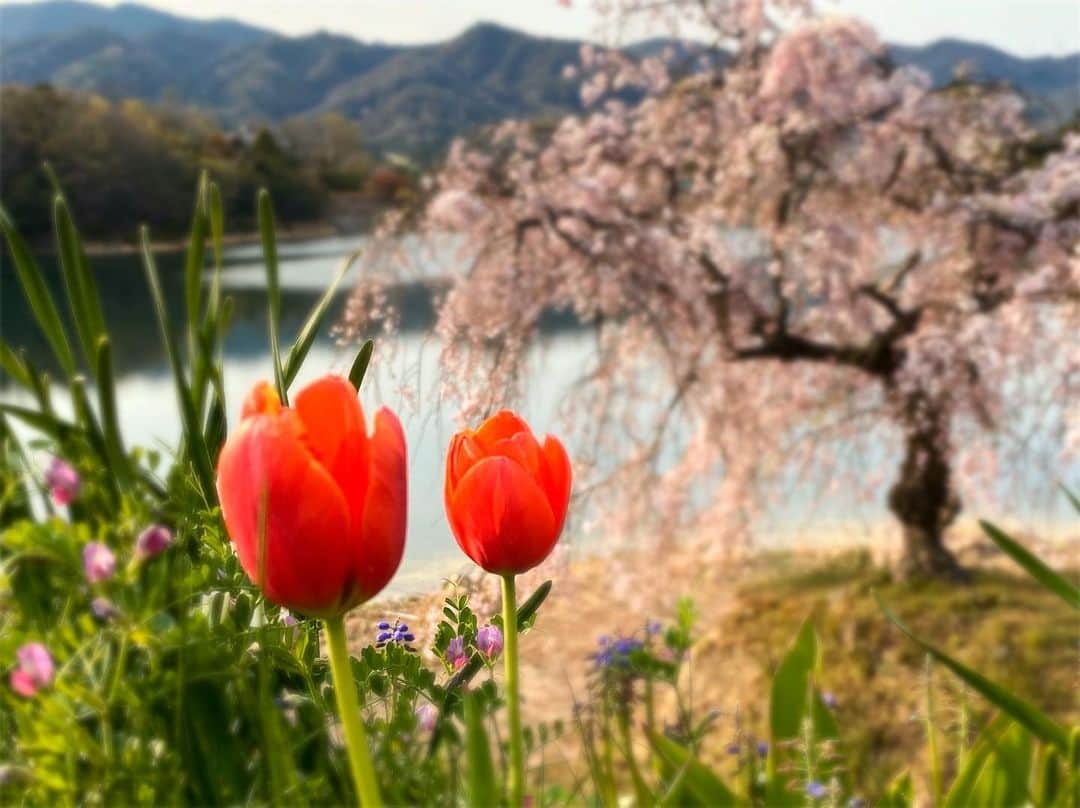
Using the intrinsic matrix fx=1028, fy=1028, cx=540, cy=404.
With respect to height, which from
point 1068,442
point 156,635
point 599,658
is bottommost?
point 1068,442

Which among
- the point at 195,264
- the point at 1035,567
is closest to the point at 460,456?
the point at 195,264

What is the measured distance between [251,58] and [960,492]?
2776 centimetres

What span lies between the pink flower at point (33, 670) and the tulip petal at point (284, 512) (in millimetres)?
58

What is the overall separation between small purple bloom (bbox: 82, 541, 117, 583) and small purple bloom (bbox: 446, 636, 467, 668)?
17 centimetres

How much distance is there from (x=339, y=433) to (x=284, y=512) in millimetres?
33

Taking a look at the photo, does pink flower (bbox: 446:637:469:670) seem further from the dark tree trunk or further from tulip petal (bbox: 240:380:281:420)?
the dark tree trunk

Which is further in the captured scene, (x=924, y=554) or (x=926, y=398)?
(x=924, y=554)

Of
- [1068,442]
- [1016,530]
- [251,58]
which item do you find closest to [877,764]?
[1068,442]

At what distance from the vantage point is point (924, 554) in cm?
457

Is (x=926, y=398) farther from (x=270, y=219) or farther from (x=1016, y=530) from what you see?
(x=270, y=219)

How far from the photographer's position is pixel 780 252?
165 inches

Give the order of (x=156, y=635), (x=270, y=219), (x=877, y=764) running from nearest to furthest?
(x=156, y=635) < (x=270, y=219) < (x=877, y=764)

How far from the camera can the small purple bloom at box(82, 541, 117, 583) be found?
0.88 feet

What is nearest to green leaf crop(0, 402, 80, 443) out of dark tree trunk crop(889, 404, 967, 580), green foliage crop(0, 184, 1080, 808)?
green foliage crop(0, 184, 1080, 808)
